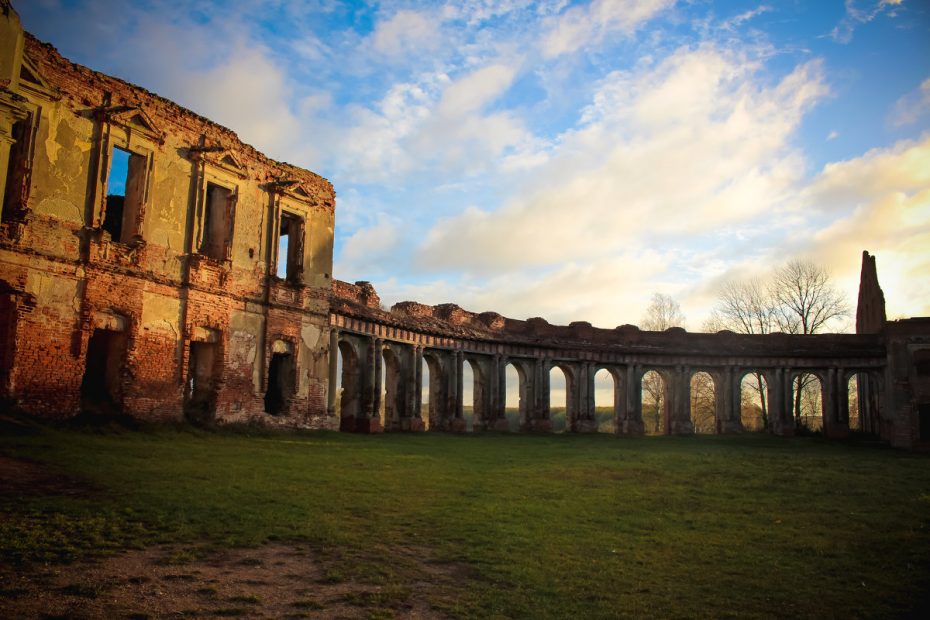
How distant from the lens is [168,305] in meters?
19.2

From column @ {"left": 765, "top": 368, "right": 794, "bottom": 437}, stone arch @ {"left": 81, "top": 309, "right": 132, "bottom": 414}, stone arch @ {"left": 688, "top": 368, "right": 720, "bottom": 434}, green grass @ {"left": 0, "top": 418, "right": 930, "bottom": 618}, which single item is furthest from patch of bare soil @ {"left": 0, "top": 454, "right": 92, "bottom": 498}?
stone arch @ {"left": 688, "top": 368, "right": 720, "bottom": 434}

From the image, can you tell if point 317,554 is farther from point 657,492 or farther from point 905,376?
point 905,376

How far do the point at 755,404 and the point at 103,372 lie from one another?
44.4 m

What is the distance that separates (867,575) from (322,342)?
19.2 m

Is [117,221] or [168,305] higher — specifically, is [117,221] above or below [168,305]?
above

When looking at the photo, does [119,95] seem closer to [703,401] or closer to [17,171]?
[17,171]

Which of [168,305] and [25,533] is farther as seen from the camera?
[168,305]

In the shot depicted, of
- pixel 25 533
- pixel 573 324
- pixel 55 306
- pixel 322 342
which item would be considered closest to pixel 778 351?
pixel 573 324

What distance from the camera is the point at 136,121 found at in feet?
61.5

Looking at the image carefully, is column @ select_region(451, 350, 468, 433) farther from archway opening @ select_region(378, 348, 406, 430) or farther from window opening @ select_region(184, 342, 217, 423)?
window opening @ select_region(184, 342, 217, 423)

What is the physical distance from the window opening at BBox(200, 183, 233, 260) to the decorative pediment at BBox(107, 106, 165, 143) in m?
2.46

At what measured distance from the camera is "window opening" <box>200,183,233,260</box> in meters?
21.4

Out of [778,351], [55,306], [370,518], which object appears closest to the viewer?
[370,518]

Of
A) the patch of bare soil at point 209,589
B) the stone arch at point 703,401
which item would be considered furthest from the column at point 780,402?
the patch of bare soil at point 209,589
